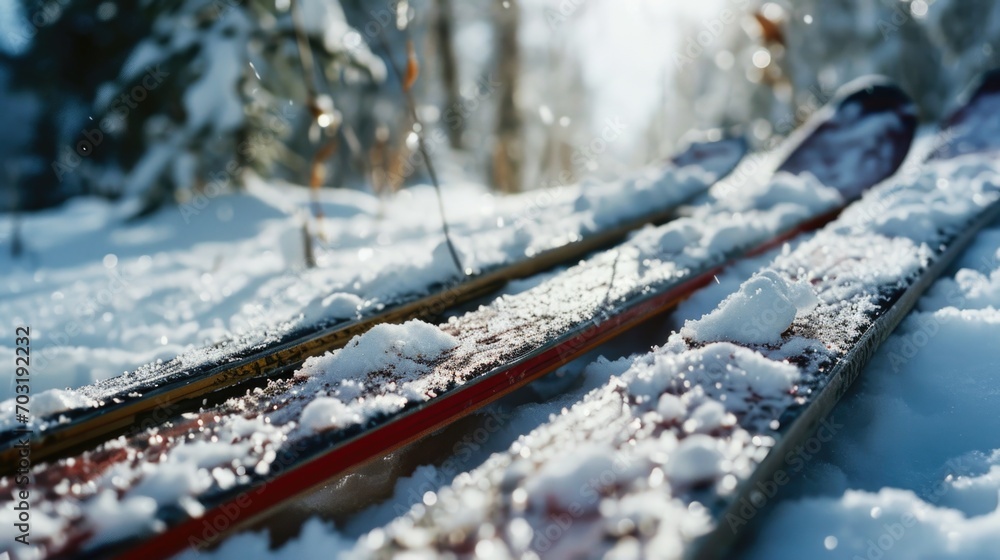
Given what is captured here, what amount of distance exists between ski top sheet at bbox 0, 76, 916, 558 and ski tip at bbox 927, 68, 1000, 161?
2.42 metres

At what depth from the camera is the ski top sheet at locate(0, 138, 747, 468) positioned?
4.57 feet

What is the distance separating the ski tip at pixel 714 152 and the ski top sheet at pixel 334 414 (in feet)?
6.62

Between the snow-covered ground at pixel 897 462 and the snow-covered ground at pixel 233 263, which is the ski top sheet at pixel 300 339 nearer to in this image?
the snow-covered ground at pixel 233 263

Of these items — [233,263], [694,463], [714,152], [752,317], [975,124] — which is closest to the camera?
→ [694,463]

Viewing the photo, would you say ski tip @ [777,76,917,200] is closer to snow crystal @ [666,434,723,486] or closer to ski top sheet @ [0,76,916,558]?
ski top sheet @ [0,76,916,558]

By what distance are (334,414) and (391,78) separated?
11641 mm

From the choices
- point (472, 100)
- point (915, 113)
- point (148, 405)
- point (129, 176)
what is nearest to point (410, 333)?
point (148, 405)

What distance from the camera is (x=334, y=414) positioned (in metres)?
1.30

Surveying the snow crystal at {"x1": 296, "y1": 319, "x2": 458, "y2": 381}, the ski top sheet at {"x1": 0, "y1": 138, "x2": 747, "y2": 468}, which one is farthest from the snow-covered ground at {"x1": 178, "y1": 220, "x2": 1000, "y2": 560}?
the ski top sheet at {"x1": 0, "y1": 138, "x2": 747, "y2": 468}

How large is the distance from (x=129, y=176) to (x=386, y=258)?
368 cm

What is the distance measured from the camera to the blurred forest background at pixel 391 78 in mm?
4867

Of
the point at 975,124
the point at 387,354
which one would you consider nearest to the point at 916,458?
the point at 387,354

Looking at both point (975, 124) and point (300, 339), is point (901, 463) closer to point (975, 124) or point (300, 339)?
point (300, 339)

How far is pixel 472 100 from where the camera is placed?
1204cm
